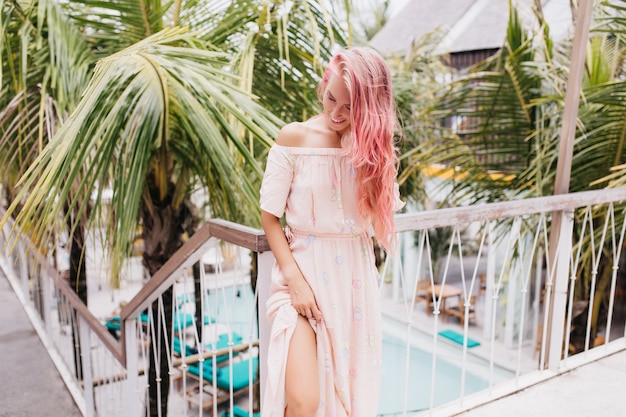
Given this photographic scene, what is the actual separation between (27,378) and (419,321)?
7.72 m

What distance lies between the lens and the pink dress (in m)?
1.26

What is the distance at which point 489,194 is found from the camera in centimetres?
374

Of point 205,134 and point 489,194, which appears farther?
point 489,194

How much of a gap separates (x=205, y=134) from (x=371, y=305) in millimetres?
792

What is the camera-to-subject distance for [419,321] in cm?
994

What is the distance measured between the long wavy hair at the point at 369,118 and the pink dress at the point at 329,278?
0.05m

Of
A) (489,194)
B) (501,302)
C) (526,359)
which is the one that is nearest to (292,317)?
(489,194)

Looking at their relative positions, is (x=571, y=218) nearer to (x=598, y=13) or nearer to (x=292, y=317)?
(x=292, y=317)

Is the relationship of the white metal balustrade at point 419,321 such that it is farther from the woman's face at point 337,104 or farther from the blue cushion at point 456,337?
the woman's face at point 337,104

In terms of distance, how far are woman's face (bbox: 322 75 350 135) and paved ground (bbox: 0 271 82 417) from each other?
2.70 metres

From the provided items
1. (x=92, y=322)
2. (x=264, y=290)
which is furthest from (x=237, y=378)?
(x=264, y=290)

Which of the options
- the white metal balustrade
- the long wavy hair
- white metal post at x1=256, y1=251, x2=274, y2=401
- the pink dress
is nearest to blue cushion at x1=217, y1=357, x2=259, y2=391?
the white metal balustrade

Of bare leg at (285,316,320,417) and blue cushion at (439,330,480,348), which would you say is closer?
bare leg at (285,316,320,417)

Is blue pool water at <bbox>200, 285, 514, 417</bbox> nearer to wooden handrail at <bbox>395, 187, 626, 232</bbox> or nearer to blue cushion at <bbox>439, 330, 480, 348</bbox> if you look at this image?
blue cushion at <bbox>439, 330, 480, 348</bbox>
